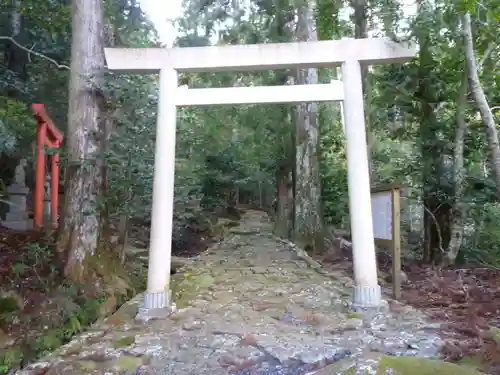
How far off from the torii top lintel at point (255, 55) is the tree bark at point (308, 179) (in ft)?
12.6

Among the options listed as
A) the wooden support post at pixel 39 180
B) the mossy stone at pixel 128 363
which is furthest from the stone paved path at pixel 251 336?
the wooden support post at pixel 39 180

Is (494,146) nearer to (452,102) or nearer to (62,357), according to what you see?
(452,102)

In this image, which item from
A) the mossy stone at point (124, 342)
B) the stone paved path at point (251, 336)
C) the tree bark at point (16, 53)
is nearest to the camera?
→ the stone paved path at point (251, 336)

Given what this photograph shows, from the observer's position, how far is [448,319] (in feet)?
15.2

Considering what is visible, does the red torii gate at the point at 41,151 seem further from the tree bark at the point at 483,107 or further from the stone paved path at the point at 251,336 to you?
the tree bark at the point at 483,107

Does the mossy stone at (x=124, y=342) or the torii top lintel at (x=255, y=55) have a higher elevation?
the torii top lintel at (x=255, y=55)

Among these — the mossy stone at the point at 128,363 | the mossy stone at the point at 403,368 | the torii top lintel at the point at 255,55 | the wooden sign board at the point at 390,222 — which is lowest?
the mossy stone at the point at 128,363

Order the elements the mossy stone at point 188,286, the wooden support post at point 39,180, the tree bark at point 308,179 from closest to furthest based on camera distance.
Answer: the mossy stone at point 188,286 → the wooden support post at point 39,180 → the tree bark at point 308,179

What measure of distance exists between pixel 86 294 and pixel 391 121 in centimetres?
654

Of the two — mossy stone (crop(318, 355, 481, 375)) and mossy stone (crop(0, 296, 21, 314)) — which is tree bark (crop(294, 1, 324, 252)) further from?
mossy stone (crop(318, 355, 481, 375))

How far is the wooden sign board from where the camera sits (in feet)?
17.4

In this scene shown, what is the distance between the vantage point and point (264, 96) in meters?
5.30

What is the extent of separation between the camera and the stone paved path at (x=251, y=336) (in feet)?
11.6

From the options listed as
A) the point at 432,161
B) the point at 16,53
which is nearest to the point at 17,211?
the point at 16,53
